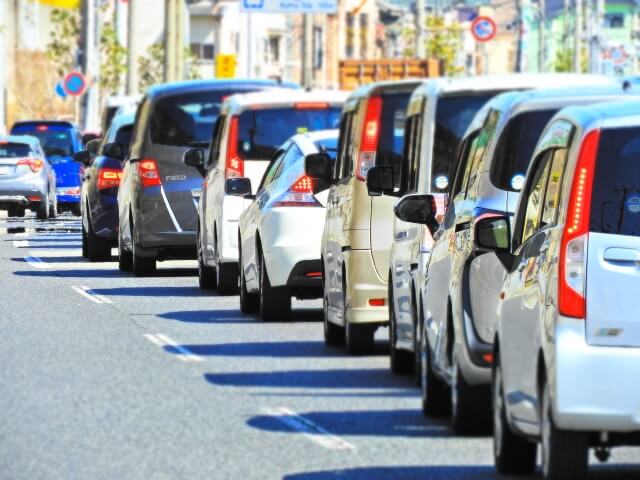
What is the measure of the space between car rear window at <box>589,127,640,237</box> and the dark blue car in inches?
1586

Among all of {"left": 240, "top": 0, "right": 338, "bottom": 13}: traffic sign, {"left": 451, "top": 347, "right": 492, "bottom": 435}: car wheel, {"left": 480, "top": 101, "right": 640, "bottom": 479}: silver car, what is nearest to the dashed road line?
{"left": 451, "top": 347, "right": 492, "bottom": 435}: car wheel

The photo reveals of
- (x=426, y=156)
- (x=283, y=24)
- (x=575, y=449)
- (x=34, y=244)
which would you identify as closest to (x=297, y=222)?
(x=426, y=156)

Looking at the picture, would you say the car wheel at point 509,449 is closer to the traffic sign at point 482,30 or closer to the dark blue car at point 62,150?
the dark blue car at point 62,150

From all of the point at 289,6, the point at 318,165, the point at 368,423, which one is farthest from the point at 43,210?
the point at 368,423

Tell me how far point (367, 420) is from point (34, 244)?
71.3ft

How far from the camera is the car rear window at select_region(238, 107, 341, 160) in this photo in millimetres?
22734

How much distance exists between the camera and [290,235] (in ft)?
64.4

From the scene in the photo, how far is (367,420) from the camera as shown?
12.8 metres

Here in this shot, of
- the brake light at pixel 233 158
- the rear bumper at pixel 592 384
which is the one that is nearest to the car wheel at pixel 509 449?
the rear bumper at pixel 592 384

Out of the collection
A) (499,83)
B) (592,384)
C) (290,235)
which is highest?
(499,83)

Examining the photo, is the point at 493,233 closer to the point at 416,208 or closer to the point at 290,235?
the point at 416,208

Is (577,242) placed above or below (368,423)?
above

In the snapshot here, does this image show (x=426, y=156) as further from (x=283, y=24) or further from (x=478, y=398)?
(x=283, y=24)

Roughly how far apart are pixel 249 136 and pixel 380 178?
7414mm
